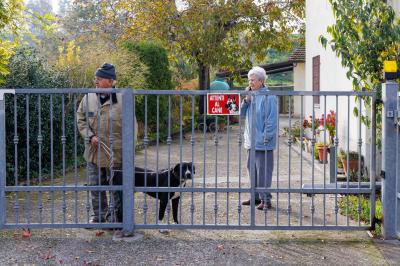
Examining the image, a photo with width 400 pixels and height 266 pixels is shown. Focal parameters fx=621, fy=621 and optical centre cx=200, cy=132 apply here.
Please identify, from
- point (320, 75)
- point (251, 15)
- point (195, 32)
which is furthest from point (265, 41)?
point (320, 75)

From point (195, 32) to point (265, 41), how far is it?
11.5ft

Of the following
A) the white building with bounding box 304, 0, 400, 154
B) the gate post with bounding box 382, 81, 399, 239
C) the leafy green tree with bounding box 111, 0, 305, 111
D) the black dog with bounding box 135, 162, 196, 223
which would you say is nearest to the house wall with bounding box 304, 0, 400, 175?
the white building with bounding box 304, 0, 400, 154

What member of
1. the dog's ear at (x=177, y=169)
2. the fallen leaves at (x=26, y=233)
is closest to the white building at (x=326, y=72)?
the dog's ear at (x=177, y=169)

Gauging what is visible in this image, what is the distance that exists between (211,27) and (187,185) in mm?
15082

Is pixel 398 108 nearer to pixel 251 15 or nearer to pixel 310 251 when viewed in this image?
pixel 310 251

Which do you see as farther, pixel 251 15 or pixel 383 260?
pixel 251 15

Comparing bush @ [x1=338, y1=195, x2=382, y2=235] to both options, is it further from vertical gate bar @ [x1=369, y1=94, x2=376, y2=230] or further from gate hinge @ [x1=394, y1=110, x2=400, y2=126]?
gate hinge @ [x1=394, y1=110, x2=400, y2=126]

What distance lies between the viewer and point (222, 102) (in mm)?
6156

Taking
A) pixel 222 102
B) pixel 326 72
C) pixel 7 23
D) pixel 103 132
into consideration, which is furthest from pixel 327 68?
pixel 103 132

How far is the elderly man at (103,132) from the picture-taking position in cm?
636

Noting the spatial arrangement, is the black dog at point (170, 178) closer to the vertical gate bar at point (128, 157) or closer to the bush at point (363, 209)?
the vertical gate bar at point (128, 157)

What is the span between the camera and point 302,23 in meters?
28.1

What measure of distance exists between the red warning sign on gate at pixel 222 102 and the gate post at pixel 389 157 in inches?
57.5

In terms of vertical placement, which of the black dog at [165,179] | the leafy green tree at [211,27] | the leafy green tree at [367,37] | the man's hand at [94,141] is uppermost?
the leafy green tree at [211,27]
